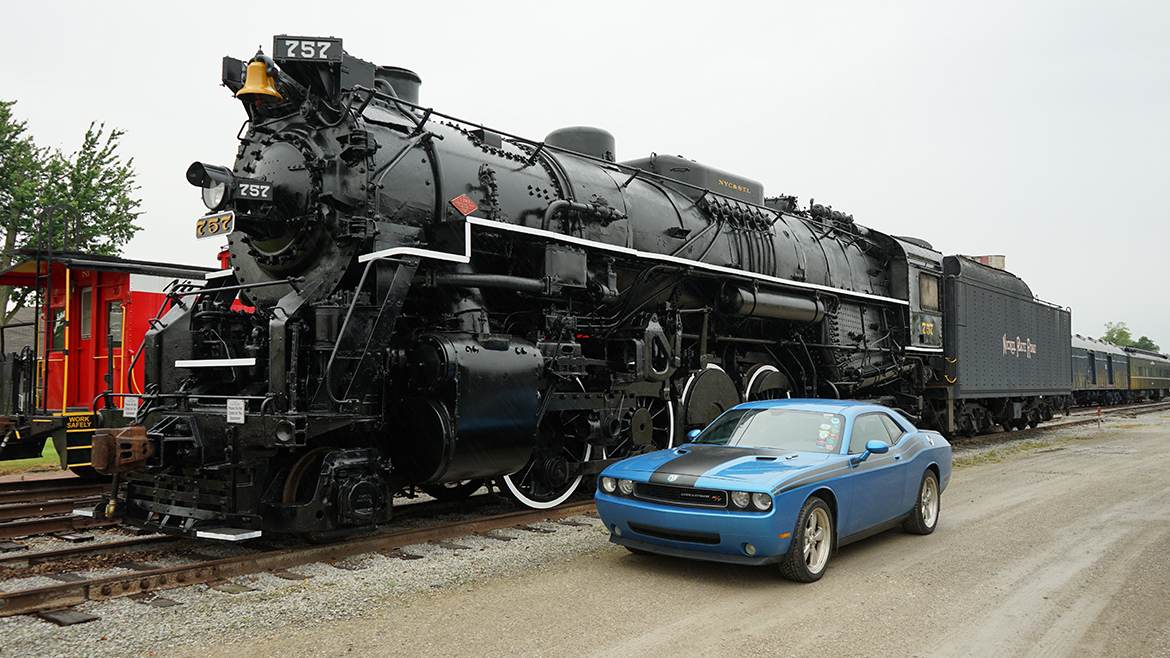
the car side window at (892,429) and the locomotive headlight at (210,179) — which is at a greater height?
the locomotive headlight at (210,179)

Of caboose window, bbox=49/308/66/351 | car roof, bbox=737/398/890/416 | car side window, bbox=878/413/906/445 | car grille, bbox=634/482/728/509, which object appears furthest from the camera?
caboose window, bbox=49/308/66/351

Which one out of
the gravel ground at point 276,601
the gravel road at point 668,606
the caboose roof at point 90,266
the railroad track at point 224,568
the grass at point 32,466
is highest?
the caboose roof at point 90,266

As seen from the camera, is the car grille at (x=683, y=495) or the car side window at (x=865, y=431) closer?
the car grille at (x=683, y=495)

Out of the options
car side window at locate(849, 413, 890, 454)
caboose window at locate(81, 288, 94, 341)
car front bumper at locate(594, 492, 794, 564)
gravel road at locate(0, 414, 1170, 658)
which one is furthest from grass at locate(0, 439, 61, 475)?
car side window at locate(849, 413, 890, 454)

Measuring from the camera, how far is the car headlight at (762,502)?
17.0ft

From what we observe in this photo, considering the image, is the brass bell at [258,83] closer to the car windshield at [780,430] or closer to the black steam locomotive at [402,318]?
the black steam locomotive at [402,318]

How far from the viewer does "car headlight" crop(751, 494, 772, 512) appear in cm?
519

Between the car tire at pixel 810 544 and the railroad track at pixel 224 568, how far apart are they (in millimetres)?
2795

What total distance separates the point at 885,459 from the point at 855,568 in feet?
3.40

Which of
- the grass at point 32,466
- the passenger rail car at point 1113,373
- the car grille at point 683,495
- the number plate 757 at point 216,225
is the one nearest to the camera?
the car grille at point 683,495

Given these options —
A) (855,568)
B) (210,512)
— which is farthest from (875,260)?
(210,512)

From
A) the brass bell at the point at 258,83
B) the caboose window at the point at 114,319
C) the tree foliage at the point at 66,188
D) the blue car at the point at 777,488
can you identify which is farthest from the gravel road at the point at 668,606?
the tree foliage at the point at 66,188

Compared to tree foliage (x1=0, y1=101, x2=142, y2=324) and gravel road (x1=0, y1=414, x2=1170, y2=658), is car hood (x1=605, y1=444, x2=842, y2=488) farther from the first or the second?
tree foliage (x1=0, y1=101, x2=142, y2=324)

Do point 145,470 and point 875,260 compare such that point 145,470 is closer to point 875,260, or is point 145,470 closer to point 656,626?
point 656,626
